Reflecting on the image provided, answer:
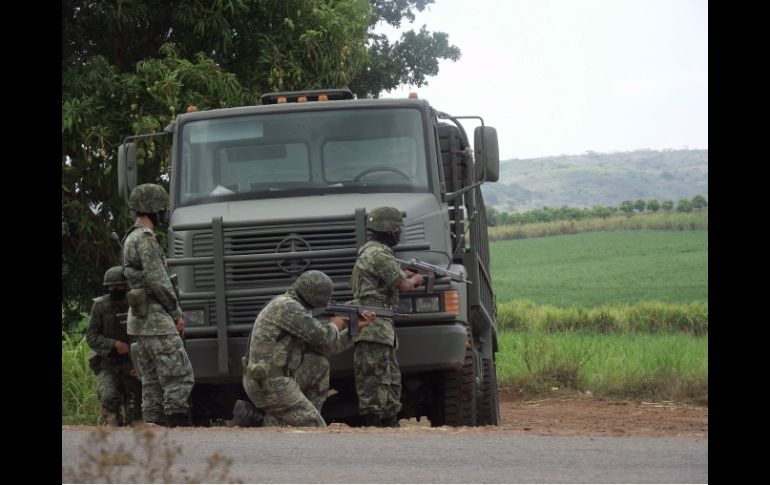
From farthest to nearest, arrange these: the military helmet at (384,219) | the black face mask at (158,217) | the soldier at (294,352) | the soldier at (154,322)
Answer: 1. the black face mask at (158,217)
2. the soldier at (154,322)
3. the military helmet at (384,219)
4. the soldier at (294,352)

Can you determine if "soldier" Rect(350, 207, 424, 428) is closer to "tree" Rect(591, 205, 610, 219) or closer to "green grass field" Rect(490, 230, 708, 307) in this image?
"green grass field" Rect(490, 230, 708, 307)

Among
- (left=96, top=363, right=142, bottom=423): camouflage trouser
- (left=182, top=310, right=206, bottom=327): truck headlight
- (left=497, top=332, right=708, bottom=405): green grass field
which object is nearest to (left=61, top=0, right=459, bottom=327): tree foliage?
(left=96, top=363, right=142, bottom=423): camouflage trouser

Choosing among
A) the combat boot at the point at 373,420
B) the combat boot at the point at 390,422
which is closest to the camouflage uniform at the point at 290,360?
the combat boot at the point at 373,420

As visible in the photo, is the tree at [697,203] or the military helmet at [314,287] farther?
the tree at [697,203]

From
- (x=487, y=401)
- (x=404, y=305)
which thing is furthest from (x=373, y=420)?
(x=487, y=401)

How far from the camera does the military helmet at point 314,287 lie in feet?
31.1

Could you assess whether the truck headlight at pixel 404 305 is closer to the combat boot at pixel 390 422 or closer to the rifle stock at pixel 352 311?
the rifle stock at pixel 352 311

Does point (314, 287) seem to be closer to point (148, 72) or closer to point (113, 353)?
point (113, 353)

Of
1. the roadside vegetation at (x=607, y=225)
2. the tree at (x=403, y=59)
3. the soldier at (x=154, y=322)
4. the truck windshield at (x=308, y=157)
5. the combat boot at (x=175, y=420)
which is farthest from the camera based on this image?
the roadside vegetation at (x=607, y=225)

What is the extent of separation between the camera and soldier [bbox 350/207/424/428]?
9.78 meters

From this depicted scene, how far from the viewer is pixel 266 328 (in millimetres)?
9688

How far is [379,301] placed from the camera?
32.3ft

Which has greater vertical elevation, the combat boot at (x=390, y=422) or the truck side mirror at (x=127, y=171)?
the truck side mirror at (x=127, y=171)

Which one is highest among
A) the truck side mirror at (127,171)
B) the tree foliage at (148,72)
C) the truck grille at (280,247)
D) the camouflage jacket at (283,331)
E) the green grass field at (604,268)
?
the tree foliage at (148,72)
